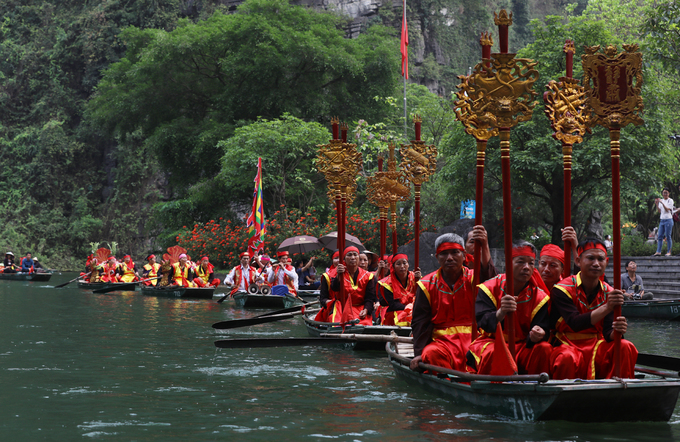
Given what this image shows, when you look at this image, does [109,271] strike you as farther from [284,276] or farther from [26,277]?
[284,276]

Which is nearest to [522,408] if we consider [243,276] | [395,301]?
[395,301]

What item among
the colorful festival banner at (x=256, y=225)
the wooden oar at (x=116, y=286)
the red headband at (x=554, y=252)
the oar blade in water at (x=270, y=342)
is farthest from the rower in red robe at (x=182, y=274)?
the red headband at (x=554, y=252)

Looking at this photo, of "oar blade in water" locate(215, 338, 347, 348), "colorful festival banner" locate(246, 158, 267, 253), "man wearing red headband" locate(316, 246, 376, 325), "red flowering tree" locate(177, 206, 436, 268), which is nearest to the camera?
"oar blade in water" locate(215, 338, 347, 348)

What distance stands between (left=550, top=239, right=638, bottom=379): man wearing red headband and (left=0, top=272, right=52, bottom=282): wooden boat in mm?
26783

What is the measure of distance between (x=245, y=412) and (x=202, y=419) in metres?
0.44

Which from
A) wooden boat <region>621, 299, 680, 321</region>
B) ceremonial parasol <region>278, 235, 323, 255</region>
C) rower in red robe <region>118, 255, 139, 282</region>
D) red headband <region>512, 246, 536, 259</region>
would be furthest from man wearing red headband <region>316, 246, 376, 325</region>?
rower in red robe <region>118, 255, 139, 282</region>

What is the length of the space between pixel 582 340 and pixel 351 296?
534cm

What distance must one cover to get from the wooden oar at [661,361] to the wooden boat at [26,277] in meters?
26.3

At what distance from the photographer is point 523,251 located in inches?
237

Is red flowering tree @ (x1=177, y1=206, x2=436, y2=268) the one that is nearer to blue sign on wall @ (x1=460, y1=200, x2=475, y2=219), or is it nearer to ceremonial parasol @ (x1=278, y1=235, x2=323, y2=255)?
blue sign on wall @ (x1=460, y1=200, x2=475, y2=219)

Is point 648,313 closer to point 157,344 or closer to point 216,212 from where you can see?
point 157,344

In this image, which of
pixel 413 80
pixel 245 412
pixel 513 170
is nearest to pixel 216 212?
pixel 513 170

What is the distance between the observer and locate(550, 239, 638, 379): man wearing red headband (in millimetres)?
5801

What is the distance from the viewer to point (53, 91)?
45688 millimetres
